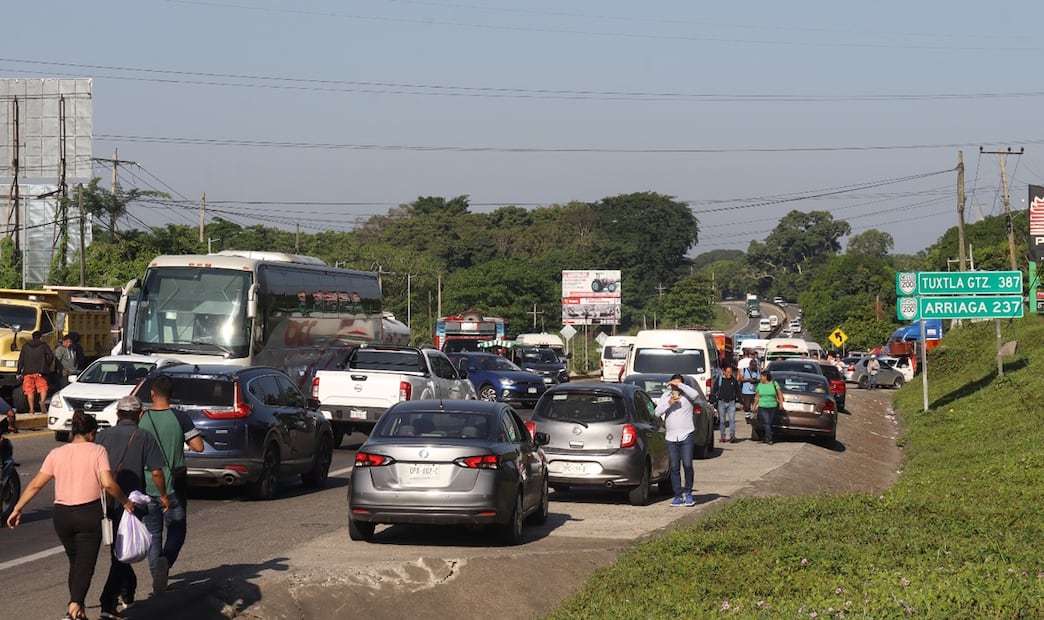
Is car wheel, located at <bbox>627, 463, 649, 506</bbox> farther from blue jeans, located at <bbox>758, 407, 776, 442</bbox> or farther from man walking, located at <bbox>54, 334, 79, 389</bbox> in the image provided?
man walking, located at <bbox>54, 334, 79, 389</bbox>

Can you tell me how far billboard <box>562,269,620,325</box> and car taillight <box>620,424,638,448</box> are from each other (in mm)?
98063

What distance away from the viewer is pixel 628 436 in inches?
679

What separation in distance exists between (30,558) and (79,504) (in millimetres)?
4122

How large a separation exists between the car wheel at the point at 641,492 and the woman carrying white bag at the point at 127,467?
8437 mm

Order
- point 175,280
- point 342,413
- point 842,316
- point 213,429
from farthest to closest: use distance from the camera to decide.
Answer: point 842,316 → point 175,280 → point 342,413 → point 213,429

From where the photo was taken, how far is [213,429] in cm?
1645

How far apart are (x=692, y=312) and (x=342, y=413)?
116 metres

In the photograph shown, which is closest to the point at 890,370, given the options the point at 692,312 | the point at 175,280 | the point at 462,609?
the point at 175,280

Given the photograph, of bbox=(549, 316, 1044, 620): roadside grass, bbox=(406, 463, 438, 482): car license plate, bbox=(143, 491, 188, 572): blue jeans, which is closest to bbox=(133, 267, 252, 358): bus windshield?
bbox=(549, 316, 1044, 620): roadside grass

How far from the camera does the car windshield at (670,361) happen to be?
101ft

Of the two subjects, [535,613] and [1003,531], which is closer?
[535,613]

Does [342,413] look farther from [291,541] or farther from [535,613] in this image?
[535,613]

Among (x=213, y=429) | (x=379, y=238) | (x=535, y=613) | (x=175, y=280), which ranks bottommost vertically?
(x=535, y=613)

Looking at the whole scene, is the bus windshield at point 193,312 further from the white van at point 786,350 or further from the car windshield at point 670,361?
the white van at point 786,350
